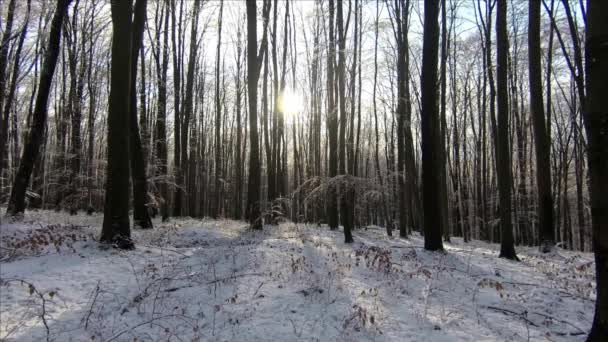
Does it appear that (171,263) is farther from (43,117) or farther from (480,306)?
(43,117)

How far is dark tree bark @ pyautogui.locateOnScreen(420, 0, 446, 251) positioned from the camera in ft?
29.6

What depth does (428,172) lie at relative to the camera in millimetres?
9102

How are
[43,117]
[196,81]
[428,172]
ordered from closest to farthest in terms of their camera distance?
[428,172], [43,117], [196,81]

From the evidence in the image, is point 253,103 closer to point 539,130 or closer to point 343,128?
point 343,128

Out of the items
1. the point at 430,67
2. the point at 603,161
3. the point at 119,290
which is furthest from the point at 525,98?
the point at 119,290

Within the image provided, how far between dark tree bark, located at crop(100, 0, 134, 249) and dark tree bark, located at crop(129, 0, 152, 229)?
357 cm

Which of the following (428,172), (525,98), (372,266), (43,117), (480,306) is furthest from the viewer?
(525,98)

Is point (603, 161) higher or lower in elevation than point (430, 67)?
lower

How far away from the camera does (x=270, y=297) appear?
5.25m

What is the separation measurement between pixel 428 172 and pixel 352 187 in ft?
6.47

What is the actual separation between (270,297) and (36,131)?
10.5 meters

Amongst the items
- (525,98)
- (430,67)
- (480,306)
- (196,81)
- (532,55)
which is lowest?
(480,306)

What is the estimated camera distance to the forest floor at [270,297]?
424 centimetres

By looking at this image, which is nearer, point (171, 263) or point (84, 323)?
point (84, 323)
